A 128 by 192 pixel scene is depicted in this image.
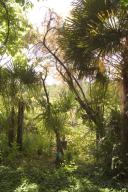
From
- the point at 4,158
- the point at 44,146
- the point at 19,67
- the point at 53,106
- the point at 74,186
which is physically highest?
the point at 19,67

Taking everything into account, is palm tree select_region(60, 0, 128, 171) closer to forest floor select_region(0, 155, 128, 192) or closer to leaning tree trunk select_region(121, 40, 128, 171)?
leaning tree trunk select_region(121, 40, 128, 171)

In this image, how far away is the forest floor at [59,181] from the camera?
8.58m

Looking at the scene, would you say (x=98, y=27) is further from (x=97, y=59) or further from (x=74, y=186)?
(x=74, y=186)

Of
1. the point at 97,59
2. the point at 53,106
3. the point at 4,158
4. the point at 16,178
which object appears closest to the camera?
the point at 16,178

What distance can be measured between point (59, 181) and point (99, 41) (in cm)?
372

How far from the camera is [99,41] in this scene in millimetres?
10109

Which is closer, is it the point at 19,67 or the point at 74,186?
the point at 74,186

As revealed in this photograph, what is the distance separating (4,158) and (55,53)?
462cm

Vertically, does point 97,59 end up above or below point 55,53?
below

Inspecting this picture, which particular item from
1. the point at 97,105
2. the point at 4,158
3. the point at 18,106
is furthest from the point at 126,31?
the point at 18,106

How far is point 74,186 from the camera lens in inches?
351

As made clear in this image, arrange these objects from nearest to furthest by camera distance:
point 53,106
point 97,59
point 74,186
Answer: point 74,186 < point 97,59 < point 53,106

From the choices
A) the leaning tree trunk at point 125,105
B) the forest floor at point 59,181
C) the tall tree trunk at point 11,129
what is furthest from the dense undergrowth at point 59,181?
the tall tree trunk at point 11,129

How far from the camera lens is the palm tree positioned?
1000 cm
